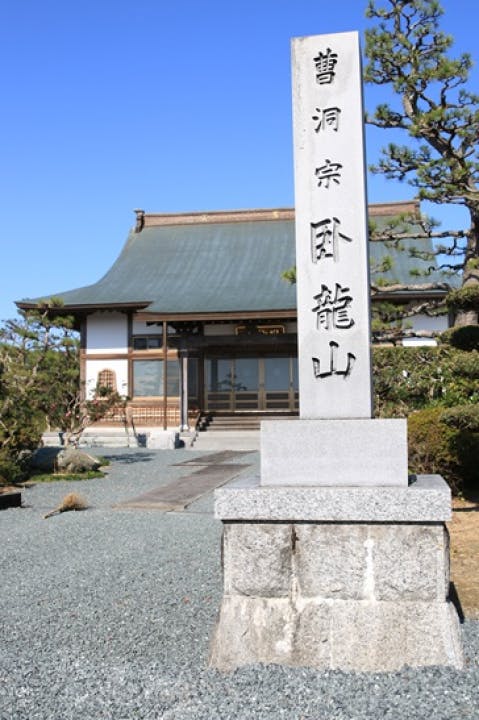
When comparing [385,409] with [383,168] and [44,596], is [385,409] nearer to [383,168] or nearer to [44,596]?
[383,168]

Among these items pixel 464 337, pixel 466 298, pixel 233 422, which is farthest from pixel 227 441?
pixel 466 298

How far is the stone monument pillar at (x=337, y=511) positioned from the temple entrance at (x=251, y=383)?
1685 cm

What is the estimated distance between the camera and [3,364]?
11609mm

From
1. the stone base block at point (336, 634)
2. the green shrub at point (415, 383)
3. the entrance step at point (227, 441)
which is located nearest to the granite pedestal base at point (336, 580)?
the stone base block at point (336, 634)

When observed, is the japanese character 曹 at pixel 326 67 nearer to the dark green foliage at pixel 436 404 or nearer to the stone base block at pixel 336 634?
the stone base block at pixel 336 634

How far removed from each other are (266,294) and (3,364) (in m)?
9.75

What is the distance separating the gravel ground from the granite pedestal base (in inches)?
4.2

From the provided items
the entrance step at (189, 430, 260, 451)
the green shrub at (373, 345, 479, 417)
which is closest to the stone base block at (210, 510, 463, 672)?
the green shrub at (373, 345, 479, 417)

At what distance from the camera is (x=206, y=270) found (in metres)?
22.4

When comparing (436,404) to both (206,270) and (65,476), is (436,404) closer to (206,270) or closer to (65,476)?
(65,476)

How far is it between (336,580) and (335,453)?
64 centimetres

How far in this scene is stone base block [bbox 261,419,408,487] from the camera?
3.36 metres

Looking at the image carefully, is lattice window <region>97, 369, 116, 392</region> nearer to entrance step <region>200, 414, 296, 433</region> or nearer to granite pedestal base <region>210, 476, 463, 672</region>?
entrance step <region>200, 414, 296, 433</region>

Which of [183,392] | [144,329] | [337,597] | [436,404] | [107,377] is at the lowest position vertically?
[337,597]
